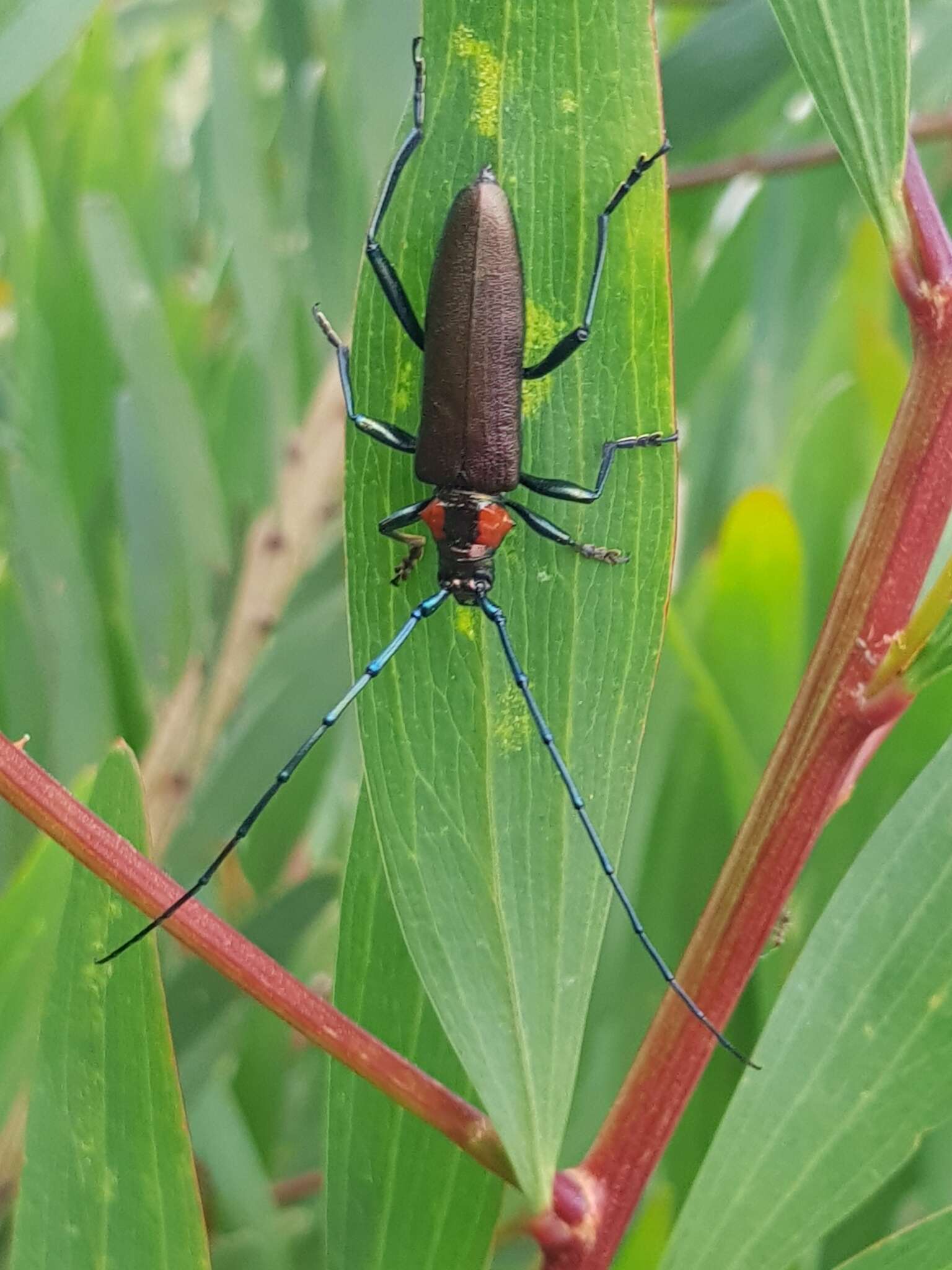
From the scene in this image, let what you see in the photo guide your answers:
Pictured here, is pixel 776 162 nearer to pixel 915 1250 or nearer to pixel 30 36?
pixel 30 36

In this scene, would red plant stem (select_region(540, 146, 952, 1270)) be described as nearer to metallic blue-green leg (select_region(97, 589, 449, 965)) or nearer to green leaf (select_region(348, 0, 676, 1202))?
green leaf (select_region(348, 0, 676, 1202))

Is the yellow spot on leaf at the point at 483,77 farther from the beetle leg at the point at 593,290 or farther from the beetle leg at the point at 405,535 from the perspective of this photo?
the beetle leg at the point at 405,535

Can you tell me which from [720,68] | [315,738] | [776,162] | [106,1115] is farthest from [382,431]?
[776,162]

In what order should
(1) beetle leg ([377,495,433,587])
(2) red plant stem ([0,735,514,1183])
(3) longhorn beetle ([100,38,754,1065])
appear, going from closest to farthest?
(2) red plant stem ([0,735,514,1183]), (3) longhorn beetle ([100,38,754,1065]), (1) beetle leg ([377,495,433,587])

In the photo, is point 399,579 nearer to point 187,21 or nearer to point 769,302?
point 769,302

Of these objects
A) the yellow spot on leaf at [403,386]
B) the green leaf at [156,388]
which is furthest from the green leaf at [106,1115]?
the green leaf at [156,388]

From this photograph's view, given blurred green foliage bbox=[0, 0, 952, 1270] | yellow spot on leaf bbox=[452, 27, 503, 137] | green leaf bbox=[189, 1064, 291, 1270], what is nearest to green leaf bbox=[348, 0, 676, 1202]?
yellow spot on leaf bbox=[452, 27, 503, 137]

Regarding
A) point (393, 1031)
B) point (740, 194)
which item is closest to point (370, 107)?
point (740, 194)
